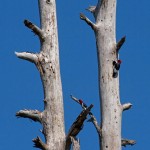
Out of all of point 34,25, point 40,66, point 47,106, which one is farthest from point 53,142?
point 34,25

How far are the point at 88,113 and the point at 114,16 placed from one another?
153 cm

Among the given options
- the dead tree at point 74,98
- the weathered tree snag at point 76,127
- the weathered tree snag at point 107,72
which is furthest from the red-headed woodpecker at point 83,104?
the weathered tree snag at point 107,72

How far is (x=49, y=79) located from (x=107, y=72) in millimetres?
933

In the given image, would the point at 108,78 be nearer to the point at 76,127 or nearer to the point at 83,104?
the point at 83,104

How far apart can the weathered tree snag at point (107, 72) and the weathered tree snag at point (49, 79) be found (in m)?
0.59

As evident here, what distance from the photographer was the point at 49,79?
32.5 feet

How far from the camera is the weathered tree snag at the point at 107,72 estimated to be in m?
9.22

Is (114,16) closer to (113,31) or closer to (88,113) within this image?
(113,31)

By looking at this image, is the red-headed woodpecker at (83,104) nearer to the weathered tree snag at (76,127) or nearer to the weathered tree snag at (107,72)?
the weathered tree snag at (76,127)

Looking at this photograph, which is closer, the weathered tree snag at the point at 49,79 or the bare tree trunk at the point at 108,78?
the bare tree trunk at the point at 108,78

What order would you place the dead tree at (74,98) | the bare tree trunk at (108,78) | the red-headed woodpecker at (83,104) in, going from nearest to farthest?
the bare tree trunk at (108,78) → the dead tree at (74,98) → the red-headed woodpecker at (83,104)

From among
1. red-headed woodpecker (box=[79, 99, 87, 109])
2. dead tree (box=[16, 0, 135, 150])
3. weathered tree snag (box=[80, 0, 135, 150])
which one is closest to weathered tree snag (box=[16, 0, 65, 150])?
dead tree (box=[16, 0, 135, 150])

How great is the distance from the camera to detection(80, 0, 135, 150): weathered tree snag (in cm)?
922

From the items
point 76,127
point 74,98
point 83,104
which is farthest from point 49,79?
point 76,127
